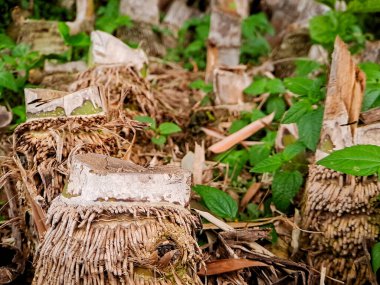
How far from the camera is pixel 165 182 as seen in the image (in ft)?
4.08

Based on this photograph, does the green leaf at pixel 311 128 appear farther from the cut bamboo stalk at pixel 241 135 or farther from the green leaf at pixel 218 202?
the cut bamboo stalk at pixel 241 135

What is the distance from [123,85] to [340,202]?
1.16 meters

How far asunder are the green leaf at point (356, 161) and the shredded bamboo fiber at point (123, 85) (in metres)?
1.09

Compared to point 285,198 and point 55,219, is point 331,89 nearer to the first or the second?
point 285,198

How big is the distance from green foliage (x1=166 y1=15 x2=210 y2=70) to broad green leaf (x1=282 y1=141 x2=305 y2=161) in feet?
6.12

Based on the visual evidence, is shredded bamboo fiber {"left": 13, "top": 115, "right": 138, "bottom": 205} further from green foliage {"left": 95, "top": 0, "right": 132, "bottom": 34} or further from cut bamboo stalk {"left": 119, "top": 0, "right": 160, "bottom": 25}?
cut bamboo stalk {"left": 119, "top": 0, "right": 160, "bottom": 25}

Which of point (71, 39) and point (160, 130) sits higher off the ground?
point (71, 39)

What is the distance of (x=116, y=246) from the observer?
3.84 ft

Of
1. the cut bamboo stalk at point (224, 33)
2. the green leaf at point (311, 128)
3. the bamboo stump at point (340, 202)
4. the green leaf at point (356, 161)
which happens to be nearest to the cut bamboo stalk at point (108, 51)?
the cut bamboo stalk at point (224, 33)

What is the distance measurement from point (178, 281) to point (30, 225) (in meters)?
0.67

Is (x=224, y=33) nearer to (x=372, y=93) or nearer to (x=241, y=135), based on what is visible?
(x=241, y=135)

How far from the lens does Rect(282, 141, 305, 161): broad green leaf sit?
1887mm

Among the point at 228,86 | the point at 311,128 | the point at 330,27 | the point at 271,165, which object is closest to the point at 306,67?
the point at 330,27

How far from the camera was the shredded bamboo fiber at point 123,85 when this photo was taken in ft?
7.27
